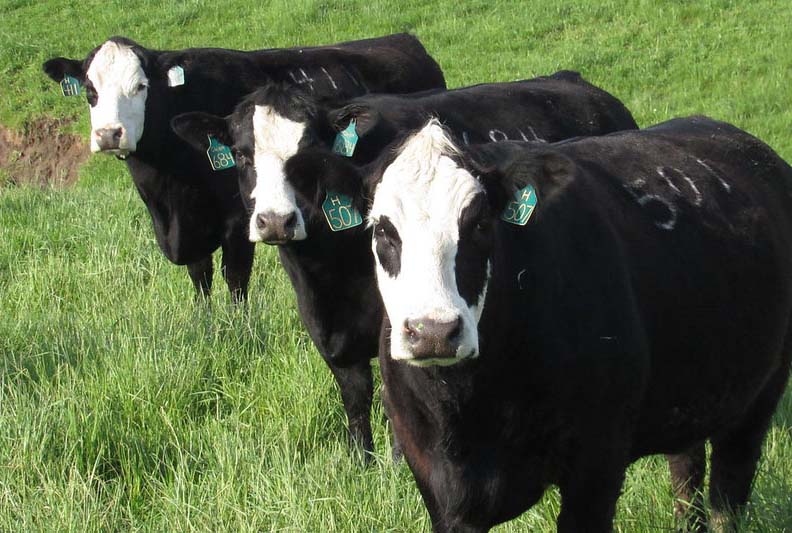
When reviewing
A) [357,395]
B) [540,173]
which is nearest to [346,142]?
[357,395]

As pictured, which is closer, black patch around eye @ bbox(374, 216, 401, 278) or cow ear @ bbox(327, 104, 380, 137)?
black patch around eye @ bbox(374, 216, 401, 278)

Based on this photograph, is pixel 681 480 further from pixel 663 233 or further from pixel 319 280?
pixel 319 280

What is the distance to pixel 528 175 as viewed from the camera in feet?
11.2

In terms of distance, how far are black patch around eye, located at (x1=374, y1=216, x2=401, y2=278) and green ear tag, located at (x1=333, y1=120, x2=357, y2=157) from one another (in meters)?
2.21

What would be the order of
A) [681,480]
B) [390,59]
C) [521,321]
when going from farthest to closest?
[390,59] < [681,480] < [521,321]

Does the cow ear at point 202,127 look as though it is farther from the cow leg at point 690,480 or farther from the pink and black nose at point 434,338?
the pink and black nose at point 434,338

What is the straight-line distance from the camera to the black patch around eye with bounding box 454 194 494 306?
3.23 meters

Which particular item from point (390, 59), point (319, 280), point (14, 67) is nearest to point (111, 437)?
point (319, 280)

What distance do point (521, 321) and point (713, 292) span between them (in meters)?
0.92

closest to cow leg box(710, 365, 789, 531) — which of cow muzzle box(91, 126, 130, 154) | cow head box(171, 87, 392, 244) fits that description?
cow head box(171, 87, 392, 244)

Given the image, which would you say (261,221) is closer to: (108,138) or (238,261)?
(238,261)

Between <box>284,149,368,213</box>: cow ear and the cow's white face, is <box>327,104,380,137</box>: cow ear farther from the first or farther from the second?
the cow's white face

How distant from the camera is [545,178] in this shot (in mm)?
3502

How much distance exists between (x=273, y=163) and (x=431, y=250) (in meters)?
2.58
